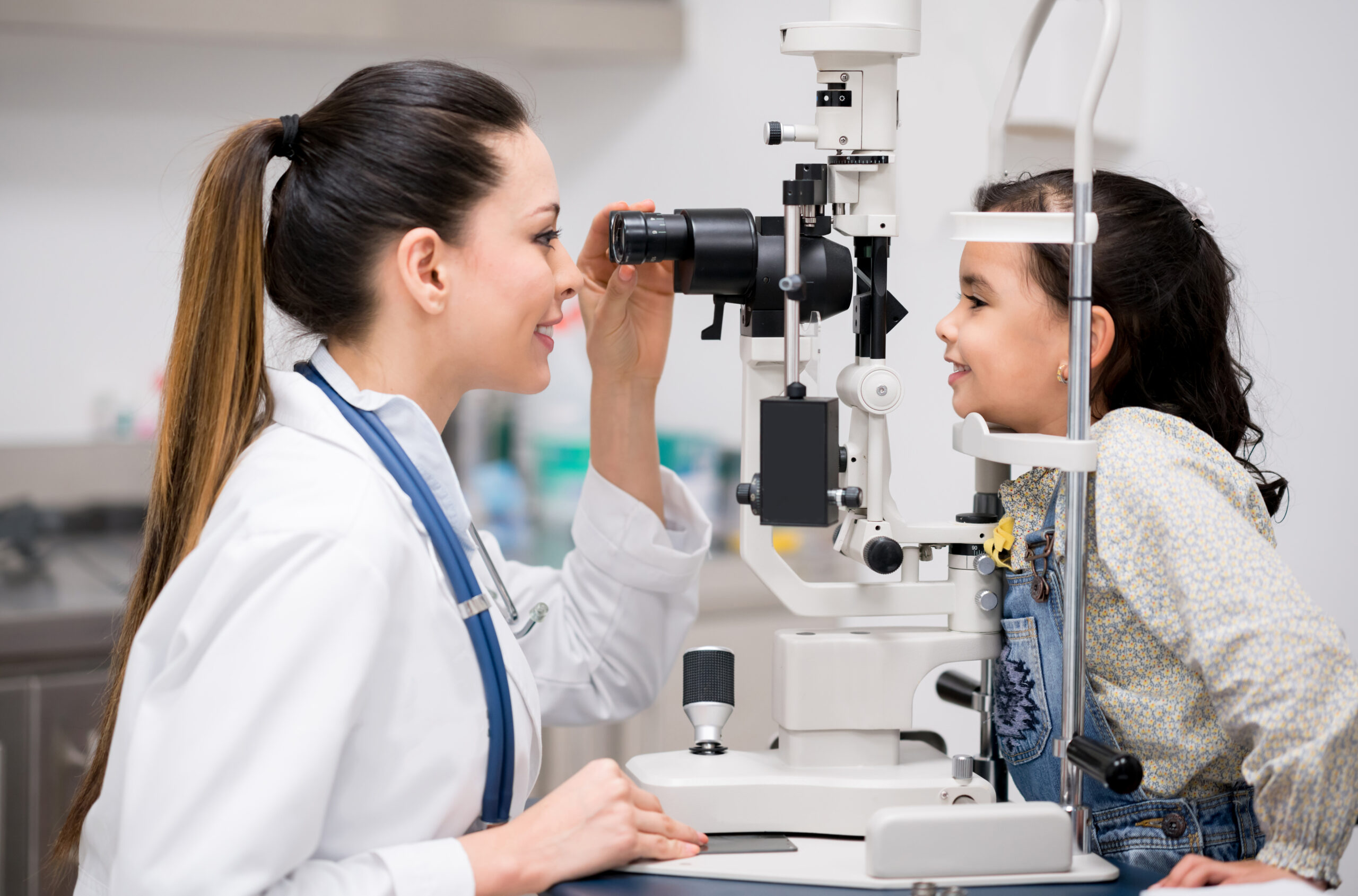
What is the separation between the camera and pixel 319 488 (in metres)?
0.93

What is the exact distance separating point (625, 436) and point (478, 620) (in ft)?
1.34

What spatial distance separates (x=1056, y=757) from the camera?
105 cm

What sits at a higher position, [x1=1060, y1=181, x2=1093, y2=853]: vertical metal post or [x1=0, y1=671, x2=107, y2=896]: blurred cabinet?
[x1=1060, y1=181, x2=1093, y2=853]: vertical metal post

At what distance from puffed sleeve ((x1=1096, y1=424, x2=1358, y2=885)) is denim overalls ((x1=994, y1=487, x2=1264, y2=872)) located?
0.08 meters

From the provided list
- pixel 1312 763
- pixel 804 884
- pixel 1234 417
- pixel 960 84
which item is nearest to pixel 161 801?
pixel 804 884

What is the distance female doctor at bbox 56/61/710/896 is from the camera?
0.83 m

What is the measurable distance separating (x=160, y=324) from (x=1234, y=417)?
2193 millimetres

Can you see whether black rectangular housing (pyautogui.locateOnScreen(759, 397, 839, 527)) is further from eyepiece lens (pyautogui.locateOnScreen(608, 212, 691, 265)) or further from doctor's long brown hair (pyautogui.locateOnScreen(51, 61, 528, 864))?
doctor's long brown hair (pyautogui.locateOnScreen(51, 61, 528, 864))

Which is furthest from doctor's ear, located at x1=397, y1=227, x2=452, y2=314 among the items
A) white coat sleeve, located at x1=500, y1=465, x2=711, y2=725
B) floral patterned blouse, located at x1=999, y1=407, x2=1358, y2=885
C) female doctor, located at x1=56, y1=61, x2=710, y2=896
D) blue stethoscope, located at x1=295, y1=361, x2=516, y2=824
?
floral patterned blouse, located at x1=999, y1=407, x2=1358, y2=885

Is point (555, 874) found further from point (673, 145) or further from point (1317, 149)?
point (673, 145)

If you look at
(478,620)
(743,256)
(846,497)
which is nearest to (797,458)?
(846,497)

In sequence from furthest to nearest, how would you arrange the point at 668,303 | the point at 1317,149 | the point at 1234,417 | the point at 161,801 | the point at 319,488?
the point at 1317,149
the point at 668,303
the point at 1234,417
the point at 319,488
the point at 161,801

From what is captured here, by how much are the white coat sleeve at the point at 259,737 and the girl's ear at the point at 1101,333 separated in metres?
0.70

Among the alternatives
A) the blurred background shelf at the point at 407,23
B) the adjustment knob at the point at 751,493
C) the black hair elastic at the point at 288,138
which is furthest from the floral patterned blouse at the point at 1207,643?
the blurred background shelf at the point at 407,23
